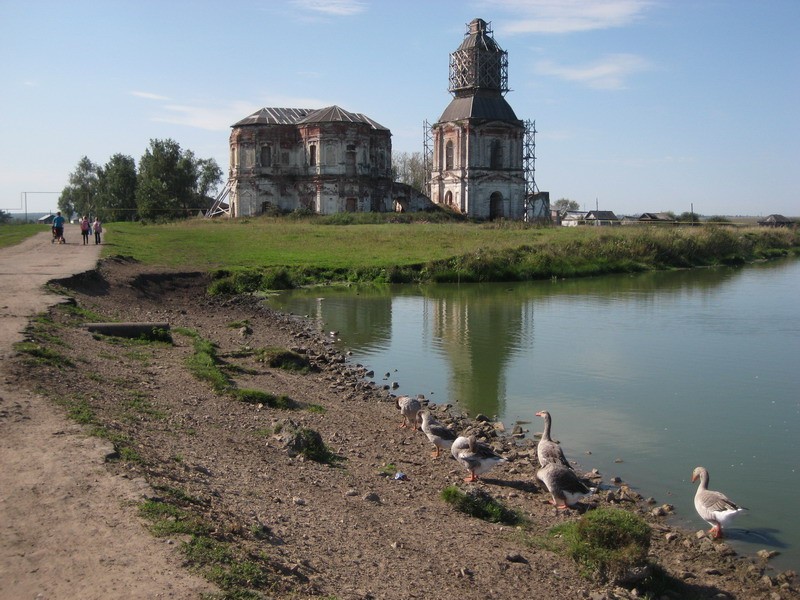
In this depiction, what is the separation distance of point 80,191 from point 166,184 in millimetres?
32074

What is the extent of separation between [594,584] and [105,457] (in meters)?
5.46

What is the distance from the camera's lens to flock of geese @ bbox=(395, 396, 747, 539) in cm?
1012

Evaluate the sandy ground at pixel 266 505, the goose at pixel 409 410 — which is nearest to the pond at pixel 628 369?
the sandy ground at pixel 266 505

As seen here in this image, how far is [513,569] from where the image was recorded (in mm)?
8609

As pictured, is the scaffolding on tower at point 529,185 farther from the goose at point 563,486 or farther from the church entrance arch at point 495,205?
the goose at point 563,486

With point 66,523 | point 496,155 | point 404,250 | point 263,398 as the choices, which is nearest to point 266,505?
point 66,523

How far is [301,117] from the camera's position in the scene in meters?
73.1

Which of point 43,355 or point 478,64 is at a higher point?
point 478,64

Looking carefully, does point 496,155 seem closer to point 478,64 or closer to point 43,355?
point 478,64

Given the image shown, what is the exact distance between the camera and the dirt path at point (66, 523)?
20.6 ft

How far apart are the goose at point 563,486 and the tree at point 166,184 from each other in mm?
67940

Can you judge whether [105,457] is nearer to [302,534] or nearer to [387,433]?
[302,534]

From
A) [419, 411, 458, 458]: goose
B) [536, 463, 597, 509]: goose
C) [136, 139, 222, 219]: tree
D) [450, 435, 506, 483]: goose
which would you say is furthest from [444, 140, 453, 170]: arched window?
[536, 463, 597, 509]: goose

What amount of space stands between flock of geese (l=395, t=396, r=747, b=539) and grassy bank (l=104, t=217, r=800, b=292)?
71.3ft
